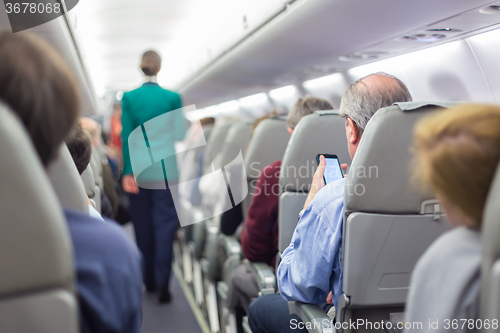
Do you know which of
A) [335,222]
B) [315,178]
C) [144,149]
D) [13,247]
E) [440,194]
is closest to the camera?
[13,247]

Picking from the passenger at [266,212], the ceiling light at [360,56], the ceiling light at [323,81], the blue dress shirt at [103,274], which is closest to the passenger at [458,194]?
the blue dress shirt at [103,274]

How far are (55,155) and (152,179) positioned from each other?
10.3ft

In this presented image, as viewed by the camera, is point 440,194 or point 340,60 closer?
point 440,194

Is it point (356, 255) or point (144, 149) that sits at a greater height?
point (144, 149)

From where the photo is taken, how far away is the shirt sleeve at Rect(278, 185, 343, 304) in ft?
5.39

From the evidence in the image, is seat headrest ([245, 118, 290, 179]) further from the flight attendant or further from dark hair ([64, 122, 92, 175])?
the flight attendant

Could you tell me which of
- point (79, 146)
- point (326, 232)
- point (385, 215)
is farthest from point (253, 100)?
point (385, 215)

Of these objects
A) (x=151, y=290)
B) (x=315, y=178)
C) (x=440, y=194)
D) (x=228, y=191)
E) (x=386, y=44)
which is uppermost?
(x=386, y=44)

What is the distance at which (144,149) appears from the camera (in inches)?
153

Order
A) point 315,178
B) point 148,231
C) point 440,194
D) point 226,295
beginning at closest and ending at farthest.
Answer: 1. point 440,194
2. point 315,178
3. point 226,295
4. point 148,231

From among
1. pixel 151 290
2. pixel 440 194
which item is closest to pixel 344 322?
pixel 440 194

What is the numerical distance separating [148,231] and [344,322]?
2879mm

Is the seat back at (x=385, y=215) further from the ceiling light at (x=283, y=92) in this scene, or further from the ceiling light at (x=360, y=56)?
the ceiling light at (x=283, y=92)

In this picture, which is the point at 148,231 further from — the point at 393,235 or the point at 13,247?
the point at 13,247
